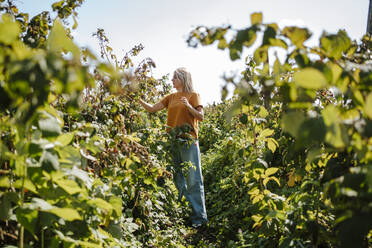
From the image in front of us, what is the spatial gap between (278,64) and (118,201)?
98 cm

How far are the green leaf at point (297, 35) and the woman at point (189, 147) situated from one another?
2.47 m

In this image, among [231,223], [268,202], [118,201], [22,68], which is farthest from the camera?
[231,223]

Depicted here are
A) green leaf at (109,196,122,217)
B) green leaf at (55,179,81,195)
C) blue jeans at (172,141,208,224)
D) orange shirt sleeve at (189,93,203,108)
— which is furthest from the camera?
orange shirt sleeve at (189,93,203,108)

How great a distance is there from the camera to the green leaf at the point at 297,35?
100cm

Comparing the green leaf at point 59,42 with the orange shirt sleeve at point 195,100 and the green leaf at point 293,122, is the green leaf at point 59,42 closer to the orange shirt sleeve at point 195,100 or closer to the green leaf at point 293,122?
the green leaf at point 293,122

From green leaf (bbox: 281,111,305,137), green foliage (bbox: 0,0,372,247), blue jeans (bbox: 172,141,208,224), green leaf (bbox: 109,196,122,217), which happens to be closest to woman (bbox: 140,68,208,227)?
blue jeans (bbox: 172,141,208,224)

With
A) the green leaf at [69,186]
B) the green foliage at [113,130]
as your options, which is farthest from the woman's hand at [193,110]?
the green leaf at [69,186]

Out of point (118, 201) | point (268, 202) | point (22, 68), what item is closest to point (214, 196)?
point (268, 202)

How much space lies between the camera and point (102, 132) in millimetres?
2215

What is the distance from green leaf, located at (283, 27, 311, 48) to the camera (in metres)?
1.00

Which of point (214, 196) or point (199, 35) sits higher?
point (199, 35)

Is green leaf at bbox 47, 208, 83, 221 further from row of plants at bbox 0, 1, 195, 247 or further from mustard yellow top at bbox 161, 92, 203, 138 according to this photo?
mustard yellow top at bbox 161, 92, 203, 138

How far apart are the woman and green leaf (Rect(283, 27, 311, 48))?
97.2 inches

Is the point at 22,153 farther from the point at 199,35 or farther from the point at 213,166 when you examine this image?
the point at 213,166
